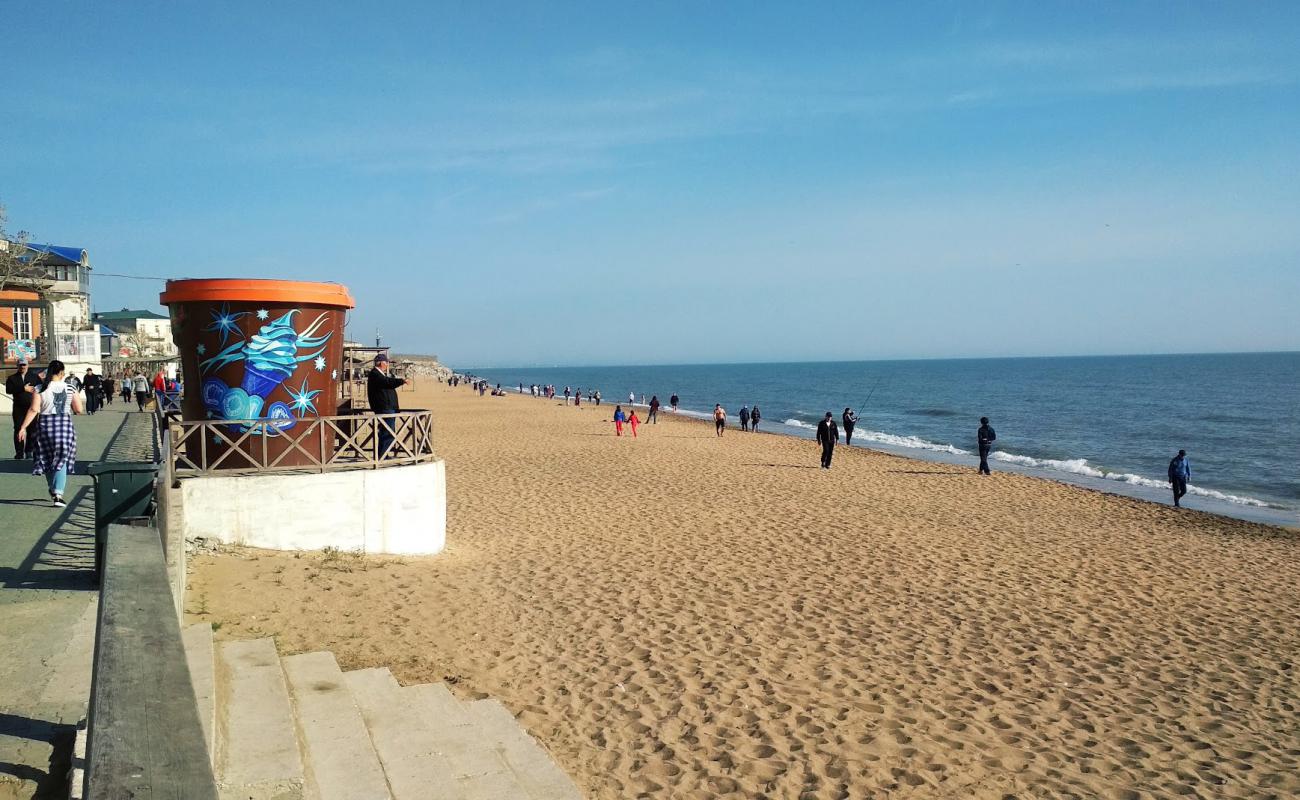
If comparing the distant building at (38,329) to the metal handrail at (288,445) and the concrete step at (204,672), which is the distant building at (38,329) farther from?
the concrete step at (204,672)

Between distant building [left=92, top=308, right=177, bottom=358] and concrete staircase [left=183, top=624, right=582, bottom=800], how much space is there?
6946cm

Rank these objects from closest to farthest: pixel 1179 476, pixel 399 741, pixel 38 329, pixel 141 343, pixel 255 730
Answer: pixel 255 730 < pixel 399 741 < pixel 1179 476 < pixel 38 329 < pixel 141 343

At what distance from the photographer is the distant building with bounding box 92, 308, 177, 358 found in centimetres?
6838

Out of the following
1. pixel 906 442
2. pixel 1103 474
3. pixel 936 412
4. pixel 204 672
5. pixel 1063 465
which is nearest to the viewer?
pixel 204 672

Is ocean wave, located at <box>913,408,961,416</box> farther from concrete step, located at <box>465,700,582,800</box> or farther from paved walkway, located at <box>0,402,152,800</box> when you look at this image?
concrete step, located at <box>465,700,582,800</box>

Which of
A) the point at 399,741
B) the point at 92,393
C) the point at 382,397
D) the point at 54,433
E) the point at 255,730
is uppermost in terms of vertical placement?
the point at 382,397

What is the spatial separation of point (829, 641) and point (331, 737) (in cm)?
550

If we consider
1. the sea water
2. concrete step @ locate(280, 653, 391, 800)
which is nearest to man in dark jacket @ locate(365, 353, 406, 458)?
concrete step @ locate(280, 653, 391, 800)

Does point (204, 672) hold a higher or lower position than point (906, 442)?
higher

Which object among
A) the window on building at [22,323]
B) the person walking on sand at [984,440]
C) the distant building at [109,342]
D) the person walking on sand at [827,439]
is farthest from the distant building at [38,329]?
the person walking on sand at [984,440]

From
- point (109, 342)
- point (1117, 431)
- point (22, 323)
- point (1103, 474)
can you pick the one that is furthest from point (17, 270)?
point (1117, 431)

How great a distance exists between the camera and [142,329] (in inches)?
2940

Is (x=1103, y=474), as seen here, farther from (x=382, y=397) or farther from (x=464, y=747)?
(x=464, y=747)

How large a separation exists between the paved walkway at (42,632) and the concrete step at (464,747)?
1892mm
